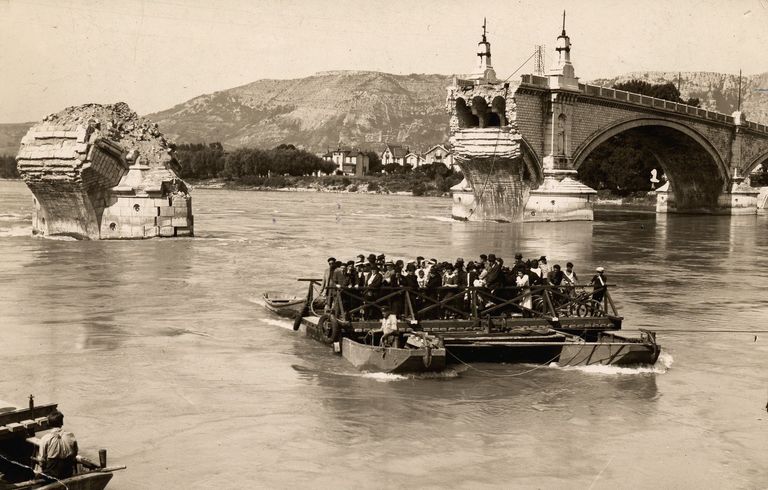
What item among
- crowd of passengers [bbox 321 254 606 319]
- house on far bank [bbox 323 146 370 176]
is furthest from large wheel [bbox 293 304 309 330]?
house on far bank [bbox 323 146 370 176]

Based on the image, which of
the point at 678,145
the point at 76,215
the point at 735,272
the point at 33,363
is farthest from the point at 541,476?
the point at 678,145

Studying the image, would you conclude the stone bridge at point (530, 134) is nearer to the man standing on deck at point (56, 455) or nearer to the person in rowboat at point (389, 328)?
the person in rowboat at point (389, 328)

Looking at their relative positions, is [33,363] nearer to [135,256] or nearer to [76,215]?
[135,256]

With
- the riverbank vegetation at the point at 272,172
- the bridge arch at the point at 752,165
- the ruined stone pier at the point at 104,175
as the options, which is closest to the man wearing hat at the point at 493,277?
the ruined stone pier at the point at 104,175

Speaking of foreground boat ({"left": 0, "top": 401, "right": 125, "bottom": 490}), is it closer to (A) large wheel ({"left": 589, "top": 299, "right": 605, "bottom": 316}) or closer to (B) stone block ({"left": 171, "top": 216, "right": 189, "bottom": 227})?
(A) large wheel ({"left": 589, "top": 299, "right": 605, "bottom": 316})

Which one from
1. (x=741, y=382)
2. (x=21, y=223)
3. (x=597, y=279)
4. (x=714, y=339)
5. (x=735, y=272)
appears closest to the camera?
(x=741, y=382)
